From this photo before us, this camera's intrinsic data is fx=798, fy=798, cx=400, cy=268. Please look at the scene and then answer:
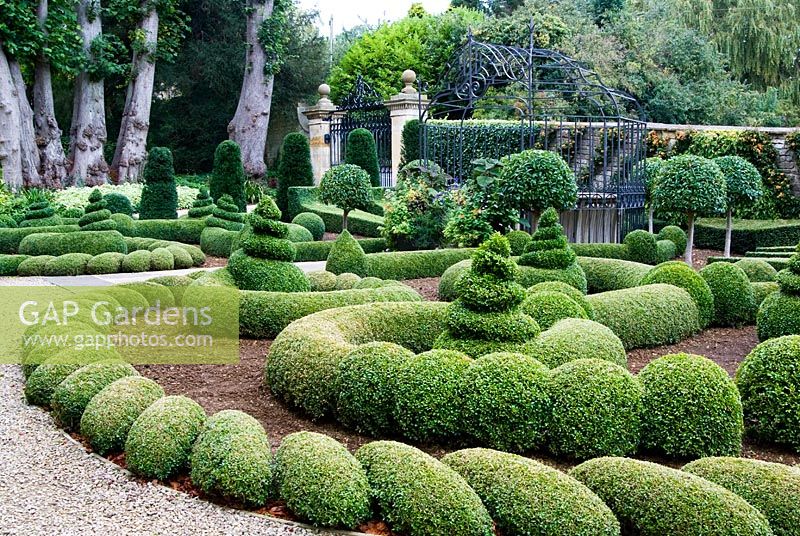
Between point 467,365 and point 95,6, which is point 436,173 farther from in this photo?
point 95,6

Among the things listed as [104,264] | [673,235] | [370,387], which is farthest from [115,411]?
[673,235]

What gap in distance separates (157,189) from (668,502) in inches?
606

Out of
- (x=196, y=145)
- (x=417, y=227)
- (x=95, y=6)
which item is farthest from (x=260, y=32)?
(x=417, y=227)

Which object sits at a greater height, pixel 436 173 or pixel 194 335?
pixel 436 173

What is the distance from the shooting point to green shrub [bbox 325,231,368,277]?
1060 cm

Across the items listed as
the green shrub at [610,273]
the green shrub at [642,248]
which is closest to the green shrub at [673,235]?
the green shrub at [642,248]

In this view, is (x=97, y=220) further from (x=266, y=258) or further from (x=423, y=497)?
(x=423, y=497)

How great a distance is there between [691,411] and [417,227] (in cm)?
898

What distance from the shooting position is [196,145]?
103 feet

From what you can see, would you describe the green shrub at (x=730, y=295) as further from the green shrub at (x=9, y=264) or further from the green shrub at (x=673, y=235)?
the green shrub at (x=9, y=264)

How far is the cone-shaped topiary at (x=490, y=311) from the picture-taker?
240 inches

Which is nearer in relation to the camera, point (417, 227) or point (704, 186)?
point (704, 186)

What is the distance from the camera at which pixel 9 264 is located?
12883 millimetres

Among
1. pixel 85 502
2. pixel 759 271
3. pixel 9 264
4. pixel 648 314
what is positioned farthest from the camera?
pixel 9 264
